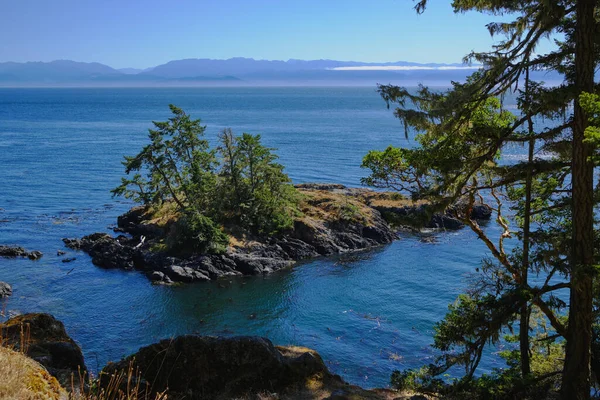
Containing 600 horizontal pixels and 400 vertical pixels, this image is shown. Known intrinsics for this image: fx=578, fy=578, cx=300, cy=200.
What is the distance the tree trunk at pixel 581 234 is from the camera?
13039 millimetres

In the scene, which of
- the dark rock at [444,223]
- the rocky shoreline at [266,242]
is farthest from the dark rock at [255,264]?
the dark rock at [444,223]

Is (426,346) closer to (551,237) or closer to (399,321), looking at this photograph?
(399,321)

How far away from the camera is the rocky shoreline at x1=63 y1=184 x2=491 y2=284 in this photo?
4355 cm

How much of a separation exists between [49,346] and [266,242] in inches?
1388

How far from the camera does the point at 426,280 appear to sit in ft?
135

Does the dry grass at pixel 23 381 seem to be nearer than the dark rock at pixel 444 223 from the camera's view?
Yes

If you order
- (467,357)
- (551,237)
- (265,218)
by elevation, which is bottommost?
(265,218)

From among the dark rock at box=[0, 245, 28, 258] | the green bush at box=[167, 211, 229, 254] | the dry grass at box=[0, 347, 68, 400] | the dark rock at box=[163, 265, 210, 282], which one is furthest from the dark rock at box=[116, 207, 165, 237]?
the dry grass at box=[0, 347, 68, 400]

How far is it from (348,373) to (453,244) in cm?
2499

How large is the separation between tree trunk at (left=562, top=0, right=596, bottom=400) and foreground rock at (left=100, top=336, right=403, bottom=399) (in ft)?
16.4

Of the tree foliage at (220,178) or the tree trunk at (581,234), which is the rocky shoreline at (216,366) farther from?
the tree foliage at (220,178)

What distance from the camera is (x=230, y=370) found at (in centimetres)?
1420

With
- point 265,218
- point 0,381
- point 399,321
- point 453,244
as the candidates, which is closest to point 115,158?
point 265,218

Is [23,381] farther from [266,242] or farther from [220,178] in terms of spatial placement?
[220,178]
